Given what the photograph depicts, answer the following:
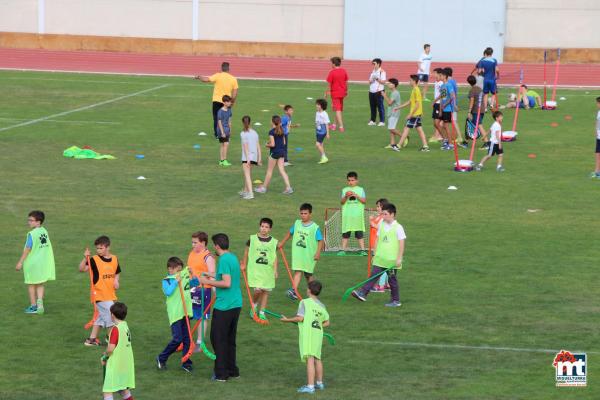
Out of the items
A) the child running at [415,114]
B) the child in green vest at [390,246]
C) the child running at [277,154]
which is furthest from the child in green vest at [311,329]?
the child running at [415,114]

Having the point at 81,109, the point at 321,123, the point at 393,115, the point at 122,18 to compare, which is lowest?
the point at 81,109

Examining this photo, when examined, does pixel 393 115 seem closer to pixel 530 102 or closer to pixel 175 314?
pixel 530 102

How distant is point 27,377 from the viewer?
14219 mm

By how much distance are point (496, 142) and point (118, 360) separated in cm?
1695

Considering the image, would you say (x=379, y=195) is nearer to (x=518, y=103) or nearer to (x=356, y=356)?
(x=356, y=356)

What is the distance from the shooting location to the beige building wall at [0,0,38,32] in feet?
192

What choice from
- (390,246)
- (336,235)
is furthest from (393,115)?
(390,246)

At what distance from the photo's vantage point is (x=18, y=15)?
58.6 meters

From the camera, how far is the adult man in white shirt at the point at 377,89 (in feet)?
113

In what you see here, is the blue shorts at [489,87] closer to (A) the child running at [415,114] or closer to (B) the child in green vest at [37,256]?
(A) the child running at [415,114]

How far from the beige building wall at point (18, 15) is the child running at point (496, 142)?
35.9m

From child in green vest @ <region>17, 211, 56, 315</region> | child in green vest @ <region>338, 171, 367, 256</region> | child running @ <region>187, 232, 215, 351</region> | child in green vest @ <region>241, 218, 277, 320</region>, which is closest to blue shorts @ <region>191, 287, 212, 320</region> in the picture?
child running @ <region>187, 232, 215, 351</region>

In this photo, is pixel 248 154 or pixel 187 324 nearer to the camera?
pixel 187 324

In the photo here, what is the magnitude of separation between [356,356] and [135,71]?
37418 millimetres
